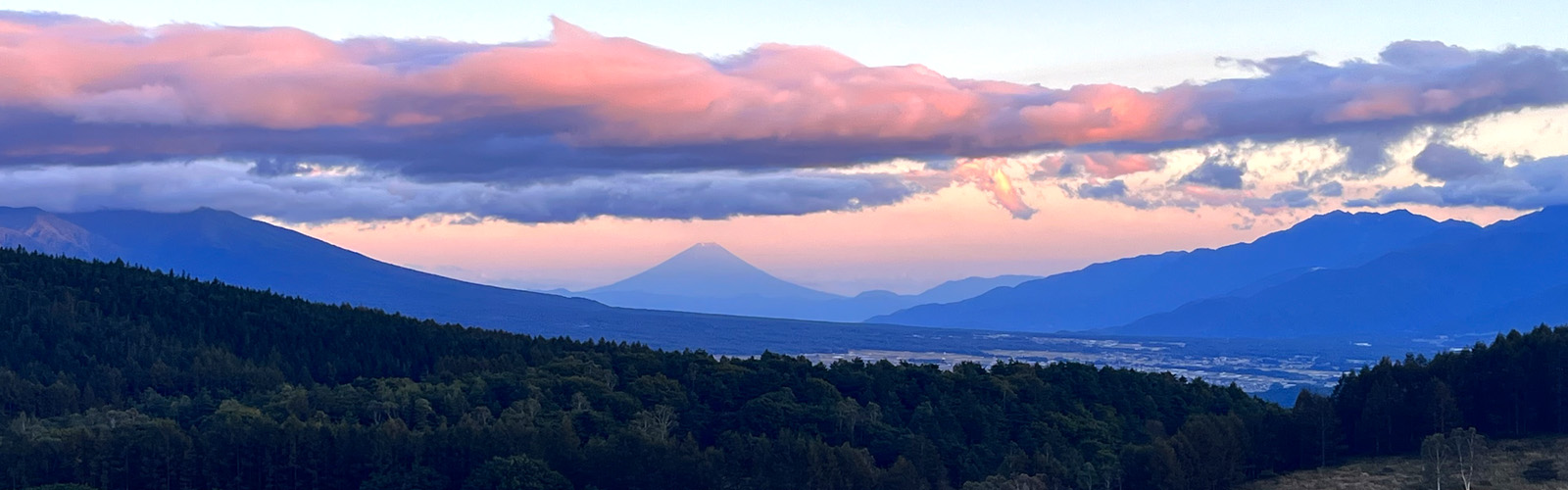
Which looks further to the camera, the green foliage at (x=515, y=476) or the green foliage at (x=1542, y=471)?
the green foliage at (x=515, y=476)

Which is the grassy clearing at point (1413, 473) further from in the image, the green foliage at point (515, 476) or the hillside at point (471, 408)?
the green foliage at point (515, 476)

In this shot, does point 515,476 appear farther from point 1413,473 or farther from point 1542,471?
point 1542,471

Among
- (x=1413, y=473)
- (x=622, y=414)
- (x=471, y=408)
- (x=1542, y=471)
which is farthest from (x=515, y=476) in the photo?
(x=1542, y=471)

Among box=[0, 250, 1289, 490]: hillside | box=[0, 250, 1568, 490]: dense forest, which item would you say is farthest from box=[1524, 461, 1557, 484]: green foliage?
box=[0, 250, 1289, 490]: hillside

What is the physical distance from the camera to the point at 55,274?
165 meters

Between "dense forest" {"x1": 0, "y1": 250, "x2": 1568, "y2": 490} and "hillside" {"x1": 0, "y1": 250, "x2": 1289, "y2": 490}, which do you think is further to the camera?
"hillside" {"x1": 0, "y1": 250, "x2": 1289, "y2": 490}

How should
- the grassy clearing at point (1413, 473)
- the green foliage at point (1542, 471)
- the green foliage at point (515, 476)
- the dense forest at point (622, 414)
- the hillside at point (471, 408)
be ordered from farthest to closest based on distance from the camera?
the hillside at point (471, 408) < the dense forest at point (622, 414) < the green foliage at point (515, 476) < the green foliage at point (1542, 471) < the grassy clearing at point (1413, 473)

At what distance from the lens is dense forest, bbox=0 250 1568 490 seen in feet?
299

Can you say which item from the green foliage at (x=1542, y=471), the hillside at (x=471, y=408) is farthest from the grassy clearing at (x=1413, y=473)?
the hillside at (x=471, y=408)

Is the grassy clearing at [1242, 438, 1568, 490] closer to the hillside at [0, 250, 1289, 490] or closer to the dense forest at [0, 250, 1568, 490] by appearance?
the dense forest at [0, 250, 1568, 490]

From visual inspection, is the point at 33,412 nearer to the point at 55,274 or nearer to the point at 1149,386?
the point at 55,274

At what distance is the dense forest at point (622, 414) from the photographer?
91.0 metres

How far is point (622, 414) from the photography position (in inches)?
4382

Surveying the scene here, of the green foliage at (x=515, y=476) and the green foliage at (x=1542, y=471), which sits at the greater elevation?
the green foliage at (x=1542, y=471)
